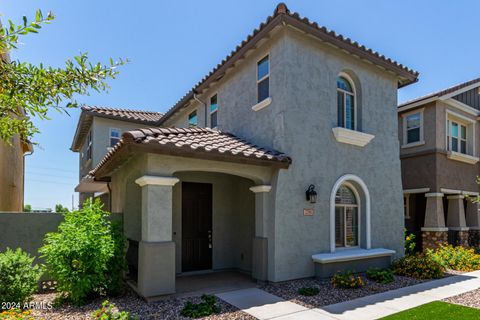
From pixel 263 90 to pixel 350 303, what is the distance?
6714 mm

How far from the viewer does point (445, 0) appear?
11461mm

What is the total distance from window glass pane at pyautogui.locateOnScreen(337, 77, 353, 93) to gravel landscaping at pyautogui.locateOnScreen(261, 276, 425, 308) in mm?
6463

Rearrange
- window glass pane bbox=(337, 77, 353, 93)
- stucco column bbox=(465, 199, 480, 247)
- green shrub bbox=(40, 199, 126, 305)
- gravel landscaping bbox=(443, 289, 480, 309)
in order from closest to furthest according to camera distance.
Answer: green shrub bbox=(40, 199, 126, 305), gravel landscaping bbox=(443, 289, 480, 309), window glass pane bbox=(337, 77, 353, 93), stucco column bbox=(465, 199, 480, 247)

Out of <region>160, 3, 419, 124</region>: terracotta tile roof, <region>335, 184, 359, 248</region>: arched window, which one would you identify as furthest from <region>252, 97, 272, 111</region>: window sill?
<region>335, 184, 359, 248</region>: arched window

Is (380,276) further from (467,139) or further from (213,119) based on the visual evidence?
(467,139)

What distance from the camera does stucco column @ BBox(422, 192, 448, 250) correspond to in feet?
49.8

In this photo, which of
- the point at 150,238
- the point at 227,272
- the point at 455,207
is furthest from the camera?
the point at 455,207

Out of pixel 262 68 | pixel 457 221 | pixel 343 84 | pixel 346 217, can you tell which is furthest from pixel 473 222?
pixel 262 68

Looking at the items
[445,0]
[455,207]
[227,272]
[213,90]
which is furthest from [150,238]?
[455,207]

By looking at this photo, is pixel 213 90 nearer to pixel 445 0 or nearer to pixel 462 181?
pixel 445 0

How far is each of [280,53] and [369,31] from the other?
4.32m

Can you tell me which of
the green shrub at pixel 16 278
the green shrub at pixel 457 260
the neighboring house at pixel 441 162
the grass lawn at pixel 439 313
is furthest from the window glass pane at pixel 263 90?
the neighboring house at pixel 441 162

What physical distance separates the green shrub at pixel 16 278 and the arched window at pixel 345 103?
9799 millimetres

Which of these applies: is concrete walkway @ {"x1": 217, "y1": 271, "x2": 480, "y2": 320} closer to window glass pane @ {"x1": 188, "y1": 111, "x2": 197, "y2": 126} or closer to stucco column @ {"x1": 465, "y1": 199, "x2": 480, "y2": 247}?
window glass pane @ {"x1": 188, "y1": 111, "x2": 197, "y2": 126}
